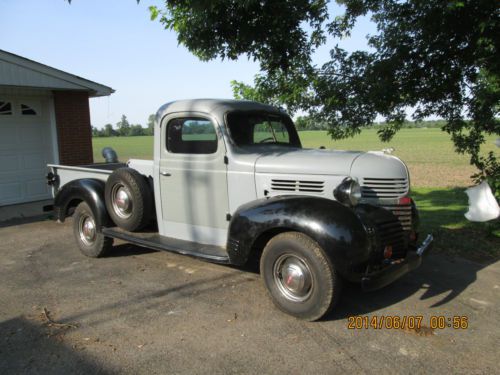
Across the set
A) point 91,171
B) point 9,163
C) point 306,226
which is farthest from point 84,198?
point 9,163

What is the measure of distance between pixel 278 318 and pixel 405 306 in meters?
1.25

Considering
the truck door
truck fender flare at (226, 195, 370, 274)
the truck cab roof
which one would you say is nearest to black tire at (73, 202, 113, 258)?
the truck door

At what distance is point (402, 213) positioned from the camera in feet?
13.1

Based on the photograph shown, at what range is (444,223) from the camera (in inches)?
285

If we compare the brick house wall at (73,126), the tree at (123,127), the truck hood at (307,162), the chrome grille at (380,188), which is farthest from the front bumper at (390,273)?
the tree at (123,127)

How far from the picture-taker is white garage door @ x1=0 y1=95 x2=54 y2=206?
9055mm

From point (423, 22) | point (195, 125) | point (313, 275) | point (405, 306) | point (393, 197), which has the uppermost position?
point (423, 22)

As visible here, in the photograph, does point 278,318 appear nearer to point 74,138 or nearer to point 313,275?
point 313,275

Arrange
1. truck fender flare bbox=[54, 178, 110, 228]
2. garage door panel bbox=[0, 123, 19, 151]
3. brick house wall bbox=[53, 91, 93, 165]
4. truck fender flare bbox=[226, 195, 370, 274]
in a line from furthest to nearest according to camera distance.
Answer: brick house wall bbox=[53, 91, 93, 165], garage door panel bbox=[0, 123, 19, 151], truck fender flare bbox=[54, 178, 110, 228], truck fender flare bbox=[226, 195, 370, 274]

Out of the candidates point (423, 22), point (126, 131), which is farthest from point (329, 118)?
point (126, 131)

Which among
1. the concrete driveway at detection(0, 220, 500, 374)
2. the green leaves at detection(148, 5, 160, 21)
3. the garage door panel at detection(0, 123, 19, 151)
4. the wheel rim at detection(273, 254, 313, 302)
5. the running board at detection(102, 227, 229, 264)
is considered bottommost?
the concrete driveway at detection(0, 220, 500, 374)

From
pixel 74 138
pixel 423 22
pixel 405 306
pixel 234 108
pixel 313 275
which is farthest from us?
pixel 74 138

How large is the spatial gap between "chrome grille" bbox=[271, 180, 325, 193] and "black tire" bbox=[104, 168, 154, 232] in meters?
1.66

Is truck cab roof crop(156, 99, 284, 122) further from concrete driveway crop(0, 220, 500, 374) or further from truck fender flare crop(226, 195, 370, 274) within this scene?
concrete driveway crop(0, 220, 500, 374)
